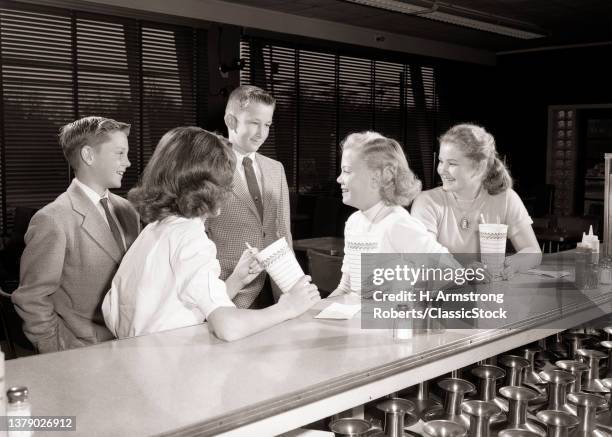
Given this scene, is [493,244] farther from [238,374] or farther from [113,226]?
[113,226]

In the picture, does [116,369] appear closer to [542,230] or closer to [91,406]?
[91,406]

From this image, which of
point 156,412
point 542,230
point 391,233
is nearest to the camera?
point 156,412

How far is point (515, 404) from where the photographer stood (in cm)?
163

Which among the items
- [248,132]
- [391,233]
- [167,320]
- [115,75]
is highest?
[115,75]

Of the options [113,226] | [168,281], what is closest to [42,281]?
[113,226]

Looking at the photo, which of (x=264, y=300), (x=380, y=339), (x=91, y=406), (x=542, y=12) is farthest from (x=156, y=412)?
(x=542, y=12)

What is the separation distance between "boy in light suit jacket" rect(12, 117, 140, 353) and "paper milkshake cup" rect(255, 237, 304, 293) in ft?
3.17

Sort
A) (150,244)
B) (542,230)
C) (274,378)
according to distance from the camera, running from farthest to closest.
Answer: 1. (542,230)
2. (150,244)
3. (274,378)

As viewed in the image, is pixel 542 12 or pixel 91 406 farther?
pixel 542 12

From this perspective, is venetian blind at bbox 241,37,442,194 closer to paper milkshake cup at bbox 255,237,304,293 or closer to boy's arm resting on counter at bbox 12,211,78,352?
boy's arm resting on counter at bbox 12,211,78,352

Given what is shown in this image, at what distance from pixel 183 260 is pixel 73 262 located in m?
0.88

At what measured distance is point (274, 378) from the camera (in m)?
1.45

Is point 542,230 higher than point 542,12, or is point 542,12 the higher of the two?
point 542,12

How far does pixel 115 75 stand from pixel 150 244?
5327mm
